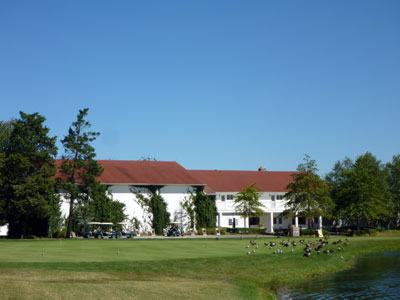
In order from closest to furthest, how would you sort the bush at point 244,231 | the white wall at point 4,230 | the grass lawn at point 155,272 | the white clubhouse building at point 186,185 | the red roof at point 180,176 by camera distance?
the grass lawn at point 155,272, the white wall at point 4,230, the white clubhouse building at point 186,185, the red roof at point 180,176, the bush at point 244,231

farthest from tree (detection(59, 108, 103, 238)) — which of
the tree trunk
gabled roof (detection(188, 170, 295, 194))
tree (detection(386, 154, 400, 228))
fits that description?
tree (detection(386, 154, 400, 228))

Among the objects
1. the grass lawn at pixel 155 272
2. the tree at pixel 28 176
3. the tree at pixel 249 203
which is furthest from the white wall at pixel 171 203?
the grass lawn at pixel 155 272

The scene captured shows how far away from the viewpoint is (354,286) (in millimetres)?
24125

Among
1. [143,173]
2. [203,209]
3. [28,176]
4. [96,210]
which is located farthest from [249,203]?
[28,176]

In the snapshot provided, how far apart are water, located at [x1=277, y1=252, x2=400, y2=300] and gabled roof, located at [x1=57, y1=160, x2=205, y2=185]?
34.7 meters

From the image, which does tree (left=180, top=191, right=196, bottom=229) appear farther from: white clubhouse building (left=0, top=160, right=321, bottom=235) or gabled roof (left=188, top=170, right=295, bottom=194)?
gabled roof (left=188, top=170, right=295, bottom=194)

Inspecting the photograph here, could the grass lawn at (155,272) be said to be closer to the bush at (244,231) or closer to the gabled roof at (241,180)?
the bush at (244,231)

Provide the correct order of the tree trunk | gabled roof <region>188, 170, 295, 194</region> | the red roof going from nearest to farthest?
the tree trunk
the red roof
gabled roof <region>188, 170, 295, 194</region>

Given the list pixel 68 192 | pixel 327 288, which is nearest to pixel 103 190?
pixel 68 192

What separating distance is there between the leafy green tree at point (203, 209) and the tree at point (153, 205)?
4357mm

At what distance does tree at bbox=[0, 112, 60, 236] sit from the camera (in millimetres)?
53125

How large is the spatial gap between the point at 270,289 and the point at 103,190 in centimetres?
3800

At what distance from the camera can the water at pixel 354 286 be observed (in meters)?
21.7

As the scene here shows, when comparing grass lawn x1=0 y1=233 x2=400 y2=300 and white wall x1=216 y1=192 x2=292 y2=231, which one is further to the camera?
white wall x1=216 y1=192 x2=292 y2=231
